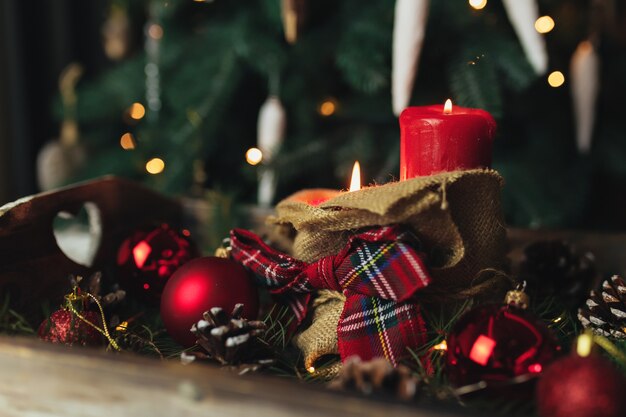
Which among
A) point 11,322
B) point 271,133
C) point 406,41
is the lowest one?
point 11,322

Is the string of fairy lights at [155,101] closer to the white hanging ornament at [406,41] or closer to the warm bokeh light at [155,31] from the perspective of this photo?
the warm bokeh light at [155,31]

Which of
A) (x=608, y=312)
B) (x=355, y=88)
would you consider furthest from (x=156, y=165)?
(x=608, y=312)

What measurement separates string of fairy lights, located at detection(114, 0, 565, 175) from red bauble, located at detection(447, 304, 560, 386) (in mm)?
565

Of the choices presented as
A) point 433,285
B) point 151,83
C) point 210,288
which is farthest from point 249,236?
point 151,83

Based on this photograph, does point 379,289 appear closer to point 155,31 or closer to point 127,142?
point 155,31

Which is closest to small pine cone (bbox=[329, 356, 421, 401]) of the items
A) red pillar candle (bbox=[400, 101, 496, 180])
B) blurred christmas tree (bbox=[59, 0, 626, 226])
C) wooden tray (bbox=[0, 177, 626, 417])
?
wooden tray (bbox=[0, 177, 626, 417])

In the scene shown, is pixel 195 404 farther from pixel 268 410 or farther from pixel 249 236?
pixel 249 236

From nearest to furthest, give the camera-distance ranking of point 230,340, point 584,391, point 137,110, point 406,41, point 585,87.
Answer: point 584,391 < point 230,340 < point 406,41 < point 585,87 < point 137,110

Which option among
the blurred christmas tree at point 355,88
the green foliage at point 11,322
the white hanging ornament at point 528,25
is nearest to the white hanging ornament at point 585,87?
the blurred christmas tree at point 355,88

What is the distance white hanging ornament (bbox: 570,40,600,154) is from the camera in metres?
0.92

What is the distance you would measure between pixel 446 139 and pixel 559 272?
263 mm

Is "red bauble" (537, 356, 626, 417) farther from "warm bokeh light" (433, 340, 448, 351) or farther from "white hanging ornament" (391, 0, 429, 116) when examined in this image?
"white hanging ornament" (391, 0, 429, 116)

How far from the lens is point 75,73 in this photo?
4.42 feet

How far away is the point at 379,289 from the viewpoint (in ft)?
1.69
